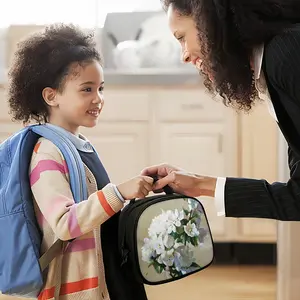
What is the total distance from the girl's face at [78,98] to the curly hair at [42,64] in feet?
0.05

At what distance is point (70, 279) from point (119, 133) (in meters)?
1.69

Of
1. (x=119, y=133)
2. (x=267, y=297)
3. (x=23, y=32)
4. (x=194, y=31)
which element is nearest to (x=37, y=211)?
(x=194, y=31)

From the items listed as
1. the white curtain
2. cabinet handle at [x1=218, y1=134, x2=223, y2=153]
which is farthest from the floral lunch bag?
the white curtain

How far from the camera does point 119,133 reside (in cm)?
308

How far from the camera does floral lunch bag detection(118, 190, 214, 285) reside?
141 centimetres

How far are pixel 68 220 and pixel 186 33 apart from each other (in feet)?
1.48

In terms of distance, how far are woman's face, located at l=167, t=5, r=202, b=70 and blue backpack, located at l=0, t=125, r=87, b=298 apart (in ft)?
1.06

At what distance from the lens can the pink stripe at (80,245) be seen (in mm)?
1435

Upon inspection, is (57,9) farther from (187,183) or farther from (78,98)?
(187,183)

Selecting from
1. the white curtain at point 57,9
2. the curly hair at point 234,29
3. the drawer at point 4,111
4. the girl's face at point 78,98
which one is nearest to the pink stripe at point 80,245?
the girl's face at point 78,98

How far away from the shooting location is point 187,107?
303 cm

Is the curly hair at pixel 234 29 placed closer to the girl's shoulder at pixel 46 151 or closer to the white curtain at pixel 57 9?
the girl's shoulder at pixel 46 151

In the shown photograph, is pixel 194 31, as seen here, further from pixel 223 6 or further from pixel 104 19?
pixel 104 19

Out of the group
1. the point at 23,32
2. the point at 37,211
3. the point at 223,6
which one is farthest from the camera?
the point at 23,32
